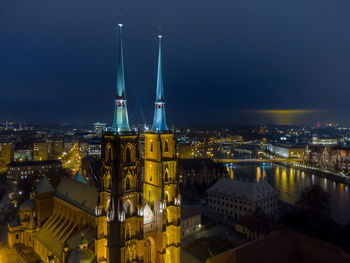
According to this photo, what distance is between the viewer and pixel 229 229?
1580 inches

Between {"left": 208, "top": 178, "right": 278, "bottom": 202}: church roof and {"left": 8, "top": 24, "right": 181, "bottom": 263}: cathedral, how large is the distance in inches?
913

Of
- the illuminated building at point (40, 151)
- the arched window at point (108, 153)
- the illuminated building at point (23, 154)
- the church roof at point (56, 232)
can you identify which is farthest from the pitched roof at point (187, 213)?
the illuminated building at point (23, 154)

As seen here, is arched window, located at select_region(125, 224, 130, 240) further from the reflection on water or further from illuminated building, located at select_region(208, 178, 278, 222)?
the reflection on water

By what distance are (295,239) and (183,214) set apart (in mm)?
18005

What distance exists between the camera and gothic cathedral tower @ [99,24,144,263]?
71.9 ft

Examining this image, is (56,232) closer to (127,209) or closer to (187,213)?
(127,209)

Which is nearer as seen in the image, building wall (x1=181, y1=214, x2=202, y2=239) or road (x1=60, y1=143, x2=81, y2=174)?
building wall (x1=181, y1=214, x2=202, y2=239)

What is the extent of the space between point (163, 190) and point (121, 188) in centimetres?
485

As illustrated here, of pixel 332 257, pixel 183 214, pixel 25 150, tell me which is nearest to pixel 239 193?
pixel 183 214

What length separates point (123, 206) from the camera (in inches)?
882

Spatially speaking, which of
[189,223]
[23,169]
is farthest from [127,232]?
[23,169]

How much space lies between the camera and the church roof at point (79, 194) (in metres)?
27.4

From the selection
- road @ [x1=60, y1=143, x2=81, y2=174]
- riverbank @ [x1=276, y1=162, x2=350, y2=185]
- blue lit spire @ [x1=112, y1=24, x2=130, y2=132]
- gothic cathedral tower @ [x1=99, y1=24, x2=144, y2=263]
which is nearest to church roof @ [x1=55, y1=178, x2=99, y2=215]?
gothic cathedral tower @ [x1=99, y1=24, x2=144, y2=263]

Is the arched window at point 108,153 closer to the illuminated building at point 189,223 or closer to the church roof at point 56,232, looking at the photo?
the church roof at point 56,232
